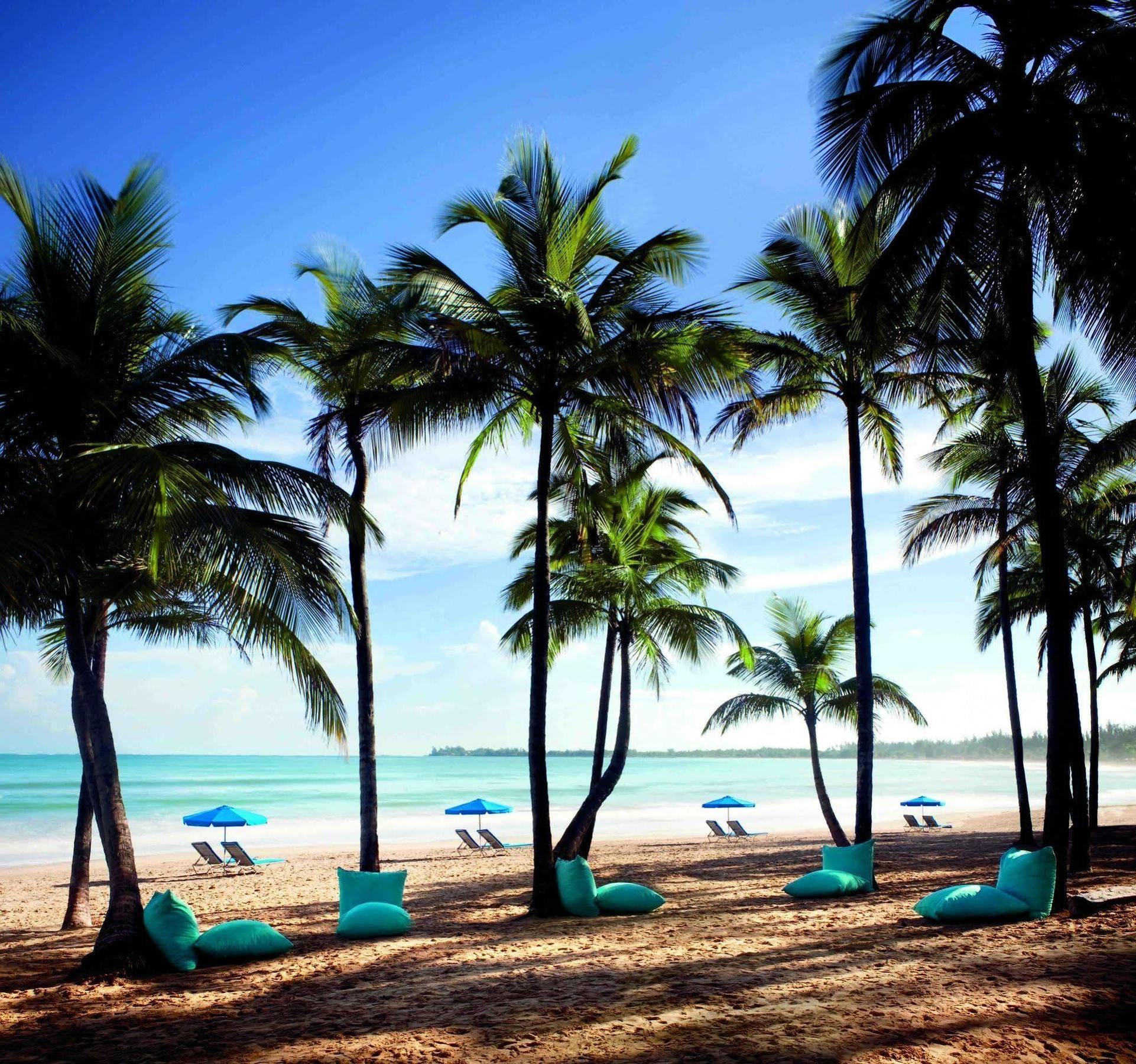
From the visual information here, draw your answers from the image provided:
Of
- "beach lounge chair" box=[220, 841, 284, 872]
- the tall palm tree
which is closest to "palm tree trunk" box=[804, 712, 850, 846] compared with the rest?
the tall palm tree

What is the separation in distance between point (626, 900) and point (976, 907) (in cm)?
349

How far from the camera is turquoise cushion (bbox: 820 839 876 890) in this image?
1062cm

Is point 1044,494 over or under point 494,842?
over

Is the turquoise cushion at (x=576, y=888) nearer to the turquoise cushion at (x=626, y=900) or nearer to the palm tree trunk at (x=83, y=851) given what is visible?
the turquoise cushion at (x=626, y=900)

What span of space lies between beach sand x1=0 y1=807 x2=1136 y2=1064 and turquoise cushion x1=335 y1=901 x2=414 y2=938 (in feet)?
0.56

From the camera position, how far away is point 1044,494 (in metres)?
8.73

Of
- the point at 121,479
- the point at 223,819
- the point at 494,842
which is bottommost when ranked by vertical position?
the point at 494,842

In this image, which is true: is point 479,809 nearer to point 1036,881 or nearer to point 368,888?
point 368,888

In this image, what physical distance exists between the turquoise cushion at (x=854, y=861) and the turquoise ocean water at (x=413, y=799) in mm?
18105

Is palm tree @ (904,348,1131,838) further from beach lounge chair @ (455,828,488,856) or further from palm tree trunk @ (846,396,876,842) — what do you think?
beach lounge chair @ (455,828,488,856)

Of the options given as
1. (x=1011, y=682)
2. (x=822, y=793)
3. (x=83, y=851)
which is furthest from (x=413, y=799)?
(x=83, y=851)

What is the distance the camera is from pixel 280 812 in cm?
4394

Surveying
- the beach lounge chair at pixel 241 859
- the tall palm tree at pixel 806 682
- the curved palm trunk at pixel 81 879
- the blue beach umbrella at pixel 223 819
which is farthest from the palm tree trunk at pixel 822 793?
the blue beach umbrella at pixel 223 819

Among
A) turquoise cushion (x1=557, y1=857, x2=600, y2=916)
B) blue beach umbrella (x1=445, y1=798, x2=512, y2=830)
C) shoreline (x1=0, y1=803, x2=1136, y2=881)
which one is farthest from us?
blue beach umbrella (x1=445, y1=798, x2=512, y2=830)
